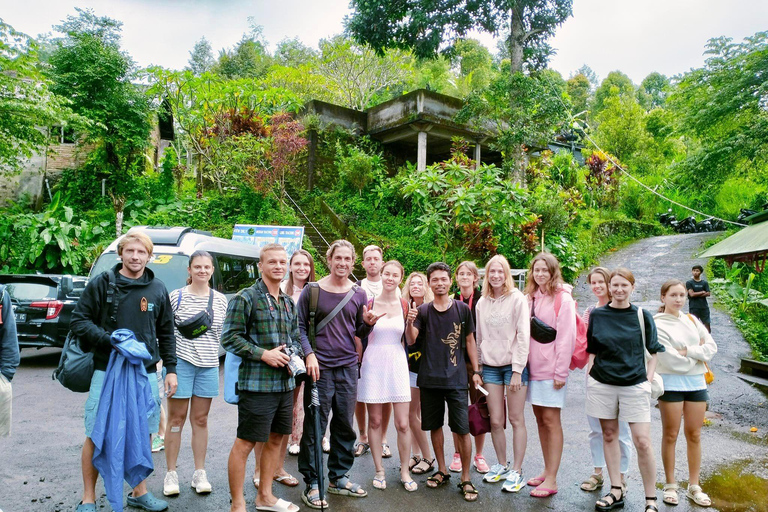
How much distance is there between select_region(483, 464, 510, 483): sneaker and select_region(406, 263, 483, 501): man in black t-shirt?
0.30 meters

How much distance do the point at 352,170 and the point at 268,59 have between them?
82.0 ft

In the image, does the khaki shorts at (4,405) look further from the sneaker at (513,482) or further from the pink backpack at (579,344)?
the pink backpack at (579,344)

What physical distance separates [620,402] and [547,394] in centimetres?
53

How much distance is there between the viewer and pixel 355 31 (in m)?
15.8

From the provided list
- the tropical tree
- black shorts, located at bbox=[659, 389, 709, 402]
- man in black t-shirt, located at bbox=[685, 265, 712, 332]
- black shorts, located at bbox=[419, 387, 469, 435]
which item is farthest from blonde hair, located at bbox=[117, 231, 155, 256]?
the tropical tree

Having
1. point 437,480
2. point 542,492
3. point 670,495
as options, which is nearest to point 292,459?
point 437,480

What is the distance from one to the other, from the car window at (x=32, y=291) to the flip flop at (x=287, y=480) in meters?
6.31

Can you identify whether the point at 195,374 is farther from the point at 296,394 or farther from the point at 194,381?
the point at 296,394

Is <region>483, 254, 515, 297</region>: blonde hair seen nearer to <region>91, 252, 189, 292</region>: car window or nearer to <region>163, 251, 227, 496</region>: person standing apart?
<region>163, 251, 227, 496</region>: person standing apart

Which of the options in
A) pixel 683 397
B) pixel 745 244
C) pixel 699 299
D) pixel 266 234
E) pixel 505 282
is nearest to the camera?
pixel 683 397

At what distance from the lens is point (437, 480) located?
4.15 meters

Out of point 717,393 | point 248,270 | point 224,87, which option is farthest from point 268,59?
point 717,393

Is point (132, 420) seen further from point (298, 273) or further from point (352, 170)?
point (352, 170)

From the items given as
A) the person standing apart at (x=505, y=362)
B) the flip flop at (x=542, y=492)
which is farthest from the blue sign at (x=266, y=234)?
the flip flop at (x=542, y=492)
